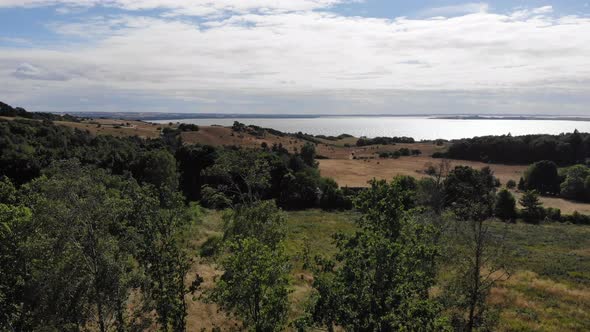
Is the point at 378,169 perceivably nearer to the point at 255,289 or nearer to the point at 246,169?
the point at 246,169

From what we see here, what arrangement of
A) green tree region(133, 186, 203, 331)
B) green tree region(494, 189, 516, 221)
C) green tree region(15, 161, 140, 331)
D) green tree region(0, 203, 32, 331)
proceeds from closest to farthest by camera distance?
green tree region(15, 161, 140, 331) → green tree region(0, 203, 32, 331) → green tree region(133, 186, 203, 331) → green tree region(494, 189, 516, 221)

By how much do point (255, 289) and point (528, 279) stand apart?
92.8 ft

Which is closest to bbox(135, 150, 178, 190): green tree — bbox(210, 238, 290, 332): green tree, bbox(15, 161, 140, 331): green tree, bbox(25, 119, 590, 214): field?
bbox(25, 119, 590, 214): field

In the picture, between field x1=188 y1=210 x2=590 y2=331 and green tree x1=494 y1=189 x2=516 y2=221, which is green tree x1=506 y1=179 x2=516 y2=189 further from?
field x1=188 y1=210 x2=590 y2=331

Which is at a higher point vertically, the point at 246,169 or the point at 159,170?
the point at 246,169

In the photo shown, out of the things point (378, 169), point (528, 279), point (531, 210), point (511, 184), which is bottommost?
point (528, 279)

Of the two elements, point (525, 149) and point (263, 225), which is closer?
point (263, 225)

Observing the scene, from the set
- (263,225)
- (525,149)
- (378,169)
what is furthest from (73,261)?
(525,149)

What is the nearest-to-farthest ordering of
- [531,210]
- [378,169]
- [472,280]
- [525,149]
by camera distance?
1. [472,280]
2. [531,210]
3. [378,169]
4. [525,149]

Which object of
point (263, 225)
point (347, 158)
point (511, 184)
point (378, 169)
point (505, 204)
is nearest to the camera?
point (263, 225)

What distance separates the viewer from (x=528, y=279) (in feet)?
111

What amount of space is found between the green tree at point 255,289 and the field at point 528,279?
1.02 m

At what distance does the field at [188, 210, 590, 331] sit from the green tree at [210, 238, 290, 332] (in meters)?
1.02

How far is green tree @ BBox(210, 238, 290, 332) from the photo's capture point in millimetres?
13492
